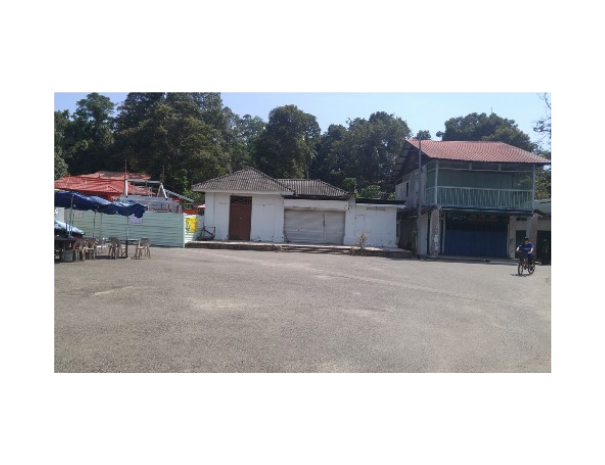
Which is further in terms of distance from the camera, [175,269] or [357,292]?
[175,269]

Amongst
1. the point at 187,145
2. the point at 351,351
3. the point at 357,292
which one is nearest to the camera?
the point at 351,351

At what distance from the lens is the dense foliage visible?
31047 millimetres

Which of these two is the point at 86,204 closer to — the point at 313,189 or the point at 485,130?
the point at 313,189

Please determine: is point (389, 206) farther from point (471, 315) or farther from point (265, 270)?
point (471, 315)

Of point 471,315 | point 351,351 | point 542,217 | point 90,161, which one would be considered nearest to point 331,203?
point 542,217

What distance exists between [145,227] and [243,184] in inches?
220

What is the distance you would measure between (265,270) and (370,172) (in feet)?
88.3

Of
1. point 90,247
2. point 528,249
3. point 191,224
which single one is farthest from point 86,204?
point 528,249

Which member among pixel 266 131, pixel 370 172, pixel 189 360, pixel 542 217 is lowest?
pixel 189 360

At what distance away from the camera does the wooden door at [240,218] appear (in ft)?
72.6

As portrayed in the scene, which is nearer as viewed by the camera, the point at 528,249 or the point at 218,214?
the point at 528,249

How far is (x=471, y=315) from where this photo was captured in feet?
23.4

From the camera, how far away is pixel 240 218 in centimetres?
2219

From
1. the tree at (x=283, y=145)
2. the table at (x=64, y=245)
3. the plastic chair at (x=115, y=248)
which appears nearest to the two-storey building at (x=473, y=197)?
the plastic chair at (x=115, y=248)
